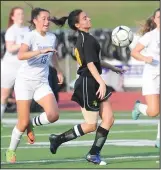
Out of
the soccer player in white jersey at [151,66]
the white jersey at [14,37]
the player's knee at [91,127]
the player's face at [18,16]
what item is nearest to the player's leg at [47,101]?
the player's knee at [91,127]

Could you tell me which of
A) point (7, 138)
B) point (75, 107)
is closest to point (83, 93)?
point (7, 138)

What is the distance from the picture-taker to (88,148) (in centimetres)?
1302

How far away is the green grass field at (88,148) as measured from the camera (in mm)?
11125

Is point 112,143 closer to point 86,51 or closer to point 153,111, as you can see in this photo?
point 153,111

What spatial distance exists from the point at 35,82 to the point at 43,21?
0.83 m

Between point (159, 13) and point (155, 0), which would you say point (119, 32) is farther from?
point (155, 0)

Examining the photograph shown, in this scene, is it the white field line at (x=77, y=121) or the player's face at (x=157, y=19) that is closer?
the player's face at (x=157, y=19)

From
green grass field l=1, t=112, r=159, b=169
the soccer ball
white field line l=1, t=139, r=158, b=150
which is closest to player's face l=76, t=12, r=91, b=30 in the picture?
the soccer ball

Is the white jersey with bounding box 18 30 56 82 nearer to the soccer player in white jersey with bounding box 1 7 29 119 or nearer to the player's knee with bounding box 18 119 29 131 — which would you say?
the player's knee with bounding box 18 119 29 131

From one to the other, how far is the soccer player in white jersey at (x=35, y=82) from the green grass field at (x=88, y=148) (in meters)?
0.52

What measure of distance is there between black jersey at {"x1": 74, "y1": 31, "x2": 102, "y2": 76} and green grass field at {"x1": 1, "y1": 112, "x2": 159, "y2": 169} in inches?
50.3

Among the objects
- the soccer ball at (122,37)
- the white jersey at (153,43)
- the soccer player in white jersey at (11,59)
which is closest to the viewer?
the soccer ball at (122,37)

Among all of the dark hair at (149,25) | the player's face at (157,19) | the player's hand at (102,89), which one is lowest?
the player's hand at (102,89)

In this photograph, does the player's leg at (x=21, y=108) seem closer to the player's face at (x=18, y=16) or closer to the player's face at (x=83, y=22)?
the player's face at (x=83, y=22)
